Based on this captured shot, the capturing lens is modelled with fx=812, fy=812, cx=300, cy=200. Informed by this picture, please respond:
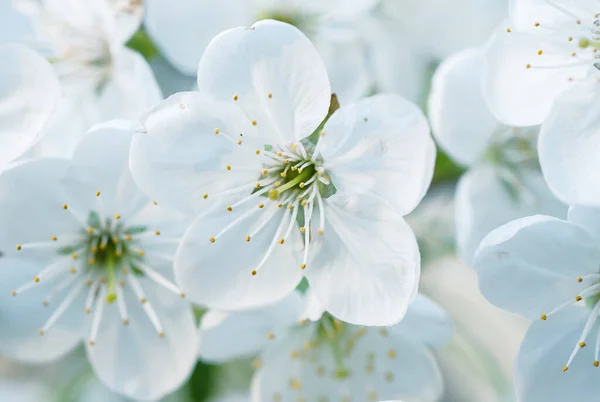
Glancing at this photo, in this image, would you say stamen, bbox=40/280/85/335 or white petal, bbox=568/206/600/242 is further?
stamen, bbox=40/280/85/335

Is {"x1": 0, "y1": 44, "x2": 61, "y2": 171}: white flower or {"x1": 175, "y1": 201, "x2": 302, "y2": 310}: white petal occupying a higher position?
{"x1": 0, "y1": 44, "x2": 61, "y2": 171}: white flower

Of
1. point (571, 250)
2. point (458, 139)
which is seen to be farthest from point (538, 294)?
point (458, 139)

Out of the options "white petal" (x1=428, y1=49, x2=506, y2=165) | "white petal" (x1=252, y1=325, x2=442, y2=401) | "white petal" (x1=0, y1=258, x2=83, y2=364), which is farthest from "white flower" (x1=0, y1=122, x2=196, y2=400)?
"white petal" (x1=428, y1=49, x2=506, y2=165)

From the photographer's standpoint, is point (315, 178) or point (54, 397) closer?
point (315, 178)

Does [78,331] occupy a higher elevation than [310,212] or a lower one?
lower

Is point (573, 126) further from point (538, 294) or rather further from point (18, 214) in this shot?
point (18, 214)

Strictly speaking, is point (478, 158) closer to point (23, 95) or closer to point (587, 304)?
point (587, 304)

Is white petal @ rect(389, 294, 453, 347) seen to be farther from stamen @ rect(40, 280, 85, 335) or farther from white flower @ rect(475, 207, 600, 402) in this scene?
stamen @ rect(40, 280, 85, 335)
